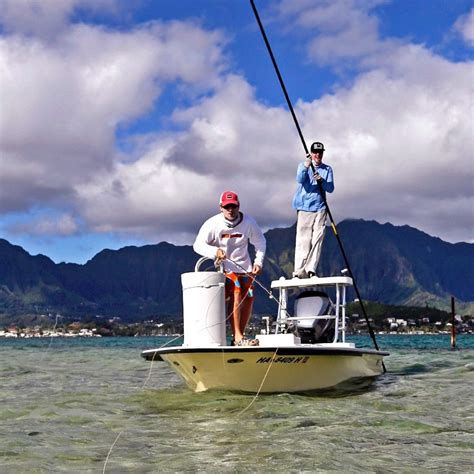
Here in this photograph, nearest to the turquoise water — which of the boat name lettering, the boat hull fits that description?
the boat hull

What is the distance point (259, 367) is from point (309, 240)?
316 centimetres

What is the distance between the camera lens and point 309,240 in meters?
12.5

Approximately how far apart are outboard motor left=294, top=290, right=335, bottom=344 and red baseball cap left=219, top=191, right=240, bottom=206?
221 centimetres

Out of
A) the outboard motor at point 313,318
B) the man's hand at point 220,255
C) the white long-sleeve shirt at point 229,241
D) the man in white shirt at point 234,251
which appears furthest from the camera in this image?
the outboard motor at point 313,318

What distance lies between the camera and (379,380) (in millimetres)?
13633

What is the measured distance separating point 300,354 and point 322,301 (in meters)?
1.92

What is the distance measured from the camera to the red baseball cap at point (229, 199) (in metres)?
11.1

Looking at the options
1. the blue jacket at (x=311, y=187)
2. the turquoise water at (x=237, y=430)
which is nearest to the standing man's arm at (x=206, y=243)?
the blue jacket at (x=311, y=187)

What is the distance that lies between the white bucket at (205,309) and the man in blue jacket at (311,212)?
7.55 feet

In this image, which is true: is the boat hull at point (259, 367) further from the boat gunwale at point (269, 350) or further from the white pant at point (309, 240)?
the white pant at point (309, 240)

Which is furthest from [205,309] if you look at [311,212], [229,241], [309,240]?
[311,212]

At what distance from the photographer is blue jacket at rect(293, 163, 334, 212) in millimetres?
12305

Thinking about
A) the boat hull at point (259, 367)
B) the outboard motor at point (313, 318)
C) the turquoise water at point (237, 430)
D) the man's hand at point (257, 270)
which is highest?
the man's hand at point (257, 270)

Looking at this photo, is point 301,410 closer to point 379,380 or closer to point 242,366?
point 242,366
